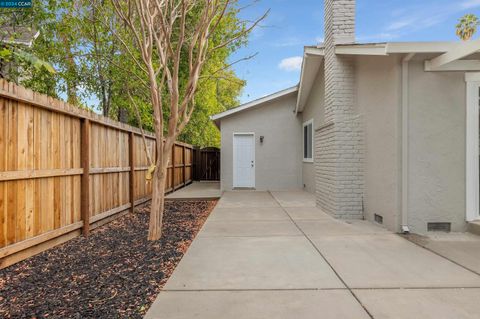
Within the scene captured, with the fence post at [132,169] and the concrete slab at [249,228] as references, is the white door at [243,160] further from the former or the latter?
the concrete slab at [249,228]

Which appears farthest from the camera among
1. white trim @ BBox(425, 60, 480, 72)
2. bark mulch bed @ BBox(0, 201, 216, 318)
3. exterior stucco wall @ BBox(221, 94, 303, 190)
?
exterior stucco wall @ BBox(221, 94, 303, 190)

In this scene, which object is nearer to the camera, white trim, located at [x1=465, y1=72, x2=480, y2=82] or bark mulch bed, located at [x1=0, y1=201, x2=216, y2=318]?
bark mulch bed, located at [x1=0, y1=201, x2=216, y2=318]

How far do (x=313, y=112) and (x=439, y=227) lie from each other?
6.23 meters

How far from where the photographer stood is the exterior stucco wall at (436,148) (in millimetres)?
5230

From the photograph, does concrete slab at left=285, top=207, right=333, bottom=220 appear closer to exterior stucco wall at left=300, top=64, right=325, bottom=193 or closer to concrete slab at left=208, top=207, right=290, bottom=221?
concrete slab at left=208, top=207, right=290, bottom=221

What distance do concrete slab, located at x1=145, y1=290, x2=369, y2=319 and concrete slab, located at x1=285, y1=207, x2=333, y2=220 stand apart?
3793 millimetres

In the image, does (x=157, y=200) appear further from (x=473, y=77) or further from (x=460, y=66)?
(x=473, y=77)

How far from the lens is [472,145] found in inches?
205

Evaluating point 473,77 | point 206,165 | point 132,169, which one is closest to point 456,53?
point 473,77

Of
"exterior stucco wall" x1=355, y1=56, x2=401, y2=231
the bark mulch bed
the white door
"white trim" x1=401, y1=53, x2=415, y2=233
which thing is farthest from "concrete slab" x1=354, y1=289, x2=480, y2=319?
the white door

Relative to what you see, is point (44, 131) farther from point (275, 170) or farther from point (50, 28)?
point (275, 170)

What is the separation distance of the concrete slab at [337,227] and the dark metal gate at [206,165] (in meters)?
12.8

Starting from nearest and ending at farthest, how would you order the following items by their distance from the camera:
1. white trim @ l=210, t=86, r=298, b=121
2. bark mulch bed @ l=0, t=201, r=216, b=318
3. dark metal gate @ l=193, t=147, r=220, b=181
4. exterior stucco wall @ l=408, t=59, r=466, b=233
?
bark mulch bed @ l=0, t=201, r=216, b=318
exterior stucco wall @ l=408, t=59, r=466, b=233
white trim @ l=210, t=86, r=298, b=121
dark metal gate @ l=193, t=147, r=220, b=181

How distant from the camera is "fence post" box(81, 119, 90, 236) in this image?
5.24 meters
